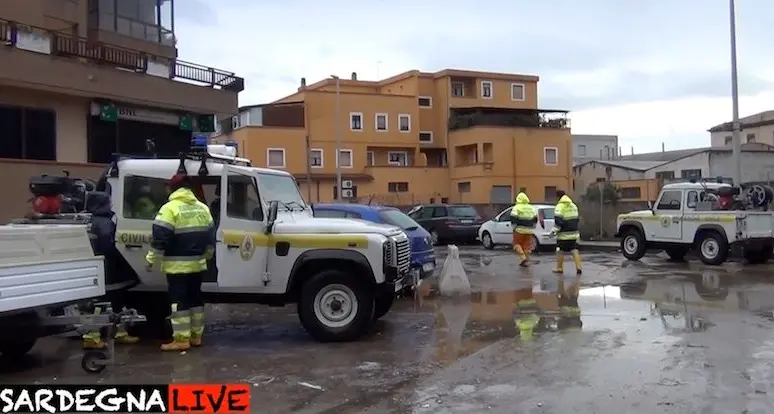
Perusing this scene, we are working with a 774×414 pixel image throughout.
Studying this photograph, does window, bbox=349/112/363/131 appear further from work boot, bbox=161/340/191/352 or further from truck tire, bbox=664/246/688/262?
work boot, bbox=161/340/191/352

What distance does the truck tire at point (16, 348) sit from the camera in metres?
8.54

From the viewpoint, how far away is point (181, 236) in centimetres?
877

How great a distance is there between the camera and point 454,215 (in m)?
29.5

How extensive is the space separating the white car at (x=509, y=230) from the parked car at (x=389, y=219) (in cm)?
1133

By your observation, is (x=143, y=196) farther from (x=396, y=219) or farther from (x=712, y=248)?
(x=712, y=248)

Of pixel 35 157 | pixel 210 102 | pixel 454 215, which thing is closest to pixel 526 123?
pixel 454 215

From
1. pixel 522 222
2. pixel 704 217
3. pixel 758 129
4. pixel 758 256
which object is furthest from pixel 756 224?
pixel 758 129

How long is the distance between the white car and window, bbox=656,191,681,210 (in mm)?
5315

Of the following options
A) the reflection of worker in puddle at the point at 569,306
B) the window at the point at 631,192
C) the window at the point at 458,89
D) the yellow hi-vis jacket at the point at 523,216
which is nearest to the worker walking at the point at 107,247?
the reflection of worker in puddle at the point at 569,306

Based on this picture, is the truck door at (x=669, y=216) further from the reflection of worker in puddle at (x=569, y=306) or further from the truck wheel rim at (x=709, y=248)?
the reflection of worker in puddle at (x=569, y=306)

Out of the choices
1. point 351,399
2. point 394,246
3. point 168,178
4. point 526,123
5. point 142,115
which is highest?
point 526,123

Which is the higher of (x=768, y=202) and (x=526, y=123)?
(x=526, y=123)

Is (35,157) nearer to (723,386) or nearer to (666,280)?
(666,280)

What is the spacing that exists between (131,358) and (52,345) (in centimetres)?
169
